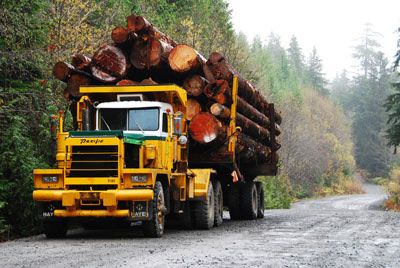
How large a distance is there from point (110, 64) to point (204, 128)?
2.69m

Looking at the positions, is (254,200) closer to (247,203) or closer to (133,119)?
(247,203)

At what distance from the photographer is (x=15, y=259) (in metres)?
10.9

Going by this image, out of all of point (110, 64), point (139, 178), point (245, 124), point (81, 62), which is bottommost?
point (139, 178)

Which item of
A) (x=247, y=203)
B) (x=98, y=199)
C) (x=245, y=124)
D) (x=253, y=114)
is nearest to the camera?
(x=98, y=199)

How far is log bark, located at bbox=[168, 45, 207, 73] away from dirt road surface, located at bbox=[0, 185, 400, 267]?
380 cm

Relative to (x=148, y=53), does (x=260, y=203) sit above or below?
below

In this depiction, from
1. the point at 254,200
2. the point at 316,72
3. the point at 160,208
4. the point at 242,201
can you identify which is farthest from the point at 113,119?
the point at 316,72

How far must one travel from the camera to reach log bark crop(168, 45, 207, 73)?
17.2 metres

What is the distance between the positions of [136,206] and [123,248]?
5.56 feet

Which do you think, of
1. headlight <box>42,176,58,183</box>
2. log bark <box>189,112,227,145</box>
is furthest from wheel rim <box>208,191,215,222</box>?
headlight <box>42,176,58,183</box>

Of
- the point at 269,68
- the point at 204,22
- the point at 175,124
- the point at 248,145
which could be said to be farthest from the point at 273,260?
the point at 269,68

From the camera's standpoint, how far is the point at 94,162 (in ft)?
46.8

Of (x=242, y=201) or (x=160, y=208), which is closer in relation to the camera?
(x=160, y=208)

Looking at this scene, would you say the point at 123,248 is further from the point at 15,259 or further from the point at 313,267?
the point at 313,267
